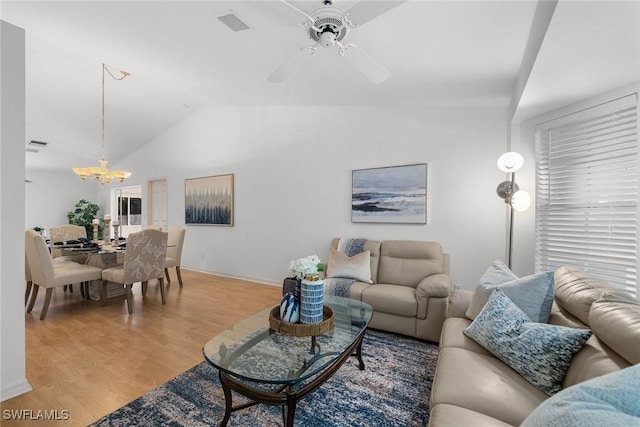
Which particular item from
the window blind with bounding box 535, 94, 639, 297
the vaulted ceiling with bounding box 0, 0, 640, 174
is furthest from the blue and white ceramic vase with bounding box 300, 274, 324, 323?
the window blind with bounding box 535, 94, 639, 297

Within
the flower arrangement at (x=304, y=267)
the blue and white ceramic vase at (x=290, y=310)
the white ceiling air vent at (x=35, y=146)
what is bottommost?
the blue and white ceramic vase at (x=290, y=310)

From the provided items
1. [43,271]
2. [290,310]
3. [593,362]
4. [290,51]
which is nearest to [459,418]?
[593,362]

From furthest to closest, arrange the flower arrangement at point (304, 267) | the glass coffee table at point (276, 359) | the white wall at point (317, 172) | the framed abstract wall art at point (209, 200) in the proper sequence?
the framed abstract wall art at point (209, 200) → the white wall at point (317, 172) → the flower arrangement at point (304, 267) → the glass coffee table at point (276, 359)

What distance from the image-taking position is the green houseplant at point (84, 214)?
7633mm

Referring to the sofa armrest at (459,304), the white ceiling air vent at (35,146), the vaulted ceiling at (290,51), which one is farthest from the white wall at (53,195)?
the sofa armrest at (459,304)

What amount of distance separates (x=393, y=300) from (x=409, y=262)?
2.13ft

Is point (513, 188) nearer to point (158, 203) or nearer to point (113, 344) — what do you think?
point (113, 344)

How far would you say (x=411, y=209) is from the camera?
3.62 metres

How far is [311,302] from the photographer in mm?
1822

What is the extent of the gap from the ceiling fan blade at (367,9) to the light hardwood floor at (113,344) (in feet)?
9.03

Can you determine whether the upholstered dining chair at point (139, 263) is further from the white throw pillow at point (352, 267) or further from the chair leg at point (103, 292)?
the white throw pillow at point (352, 267)

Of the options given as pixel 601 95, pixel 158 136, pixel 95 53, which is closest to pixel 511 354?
pixel 601 95

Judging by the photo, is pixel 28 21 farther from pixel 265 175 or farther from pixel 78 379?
pixel 78 379

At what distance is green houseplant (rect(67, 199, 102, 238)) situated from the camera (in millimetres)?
7633
